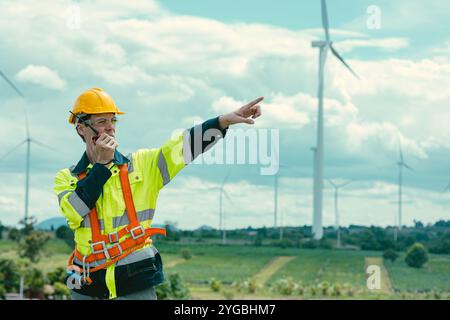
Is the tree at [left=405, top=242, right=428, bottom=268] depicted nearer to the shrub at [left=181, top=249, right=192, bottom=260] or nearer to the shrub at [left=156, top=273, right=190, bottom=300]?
the shrub at [left=181, top=249, right=192, bottom=260]

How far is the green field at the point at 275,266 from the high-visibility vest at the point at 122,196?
66.3m

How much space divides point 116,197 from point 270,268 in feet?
264

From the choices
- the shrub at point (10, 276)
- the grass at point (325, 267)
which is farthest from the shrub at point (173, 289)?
the grass at point (325, 267)

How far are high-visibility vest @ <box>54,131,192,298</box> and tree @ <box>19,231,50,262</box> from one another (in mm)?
69715

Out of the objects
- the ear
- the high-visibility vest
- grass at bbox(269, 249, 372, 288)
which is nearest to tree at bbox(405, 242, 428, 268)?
grass at bbox(269, 249, 372, 288)

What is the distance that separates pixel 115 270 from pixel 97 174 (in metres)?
0.87

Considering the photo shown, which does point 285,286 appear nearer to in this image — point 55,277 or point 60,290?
point 55,277

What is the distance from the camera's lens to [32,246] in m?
76.7

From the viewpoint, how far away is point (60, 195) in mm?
7887

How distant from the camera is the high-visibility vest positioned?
25.2 ft

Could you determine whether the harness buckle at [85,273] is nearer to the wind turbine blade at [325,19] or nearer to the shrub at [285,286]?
the wind turbine blade at [325,19]

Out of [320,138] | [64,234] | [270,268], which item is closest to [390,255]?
[270,268]
